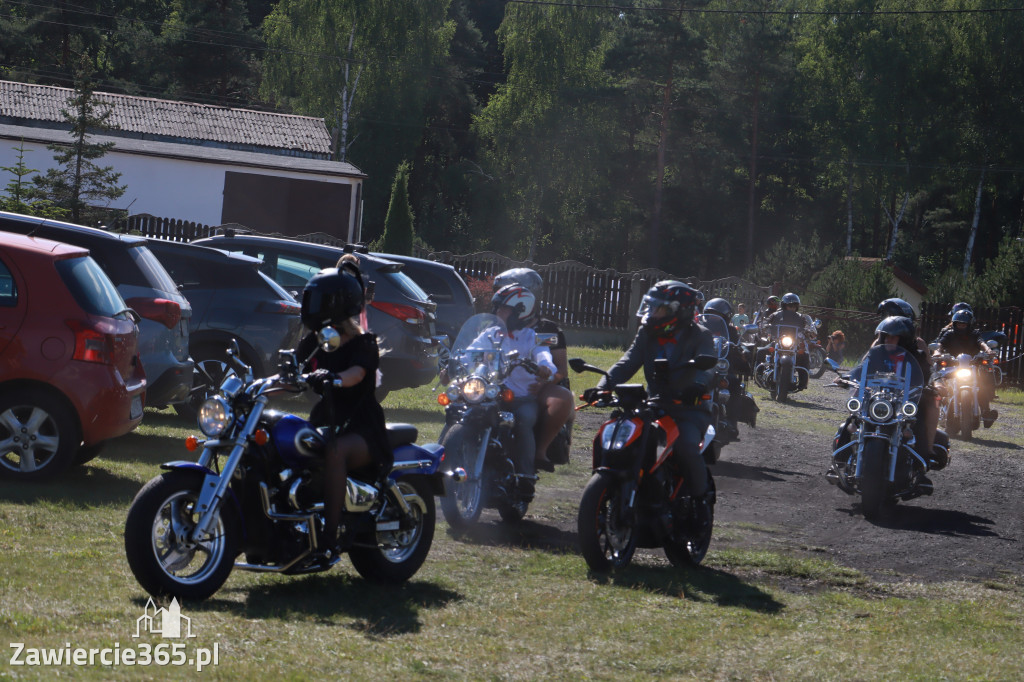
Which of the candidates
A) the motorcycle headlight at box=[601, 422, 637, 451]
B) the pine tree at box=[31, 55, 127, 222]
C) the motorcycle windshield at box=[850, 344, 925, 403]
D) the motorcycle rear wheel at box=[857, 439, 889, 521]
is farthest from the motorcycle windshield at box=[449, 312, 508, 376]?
Answer: the pine tree at box=[31, 55, 127, 222]

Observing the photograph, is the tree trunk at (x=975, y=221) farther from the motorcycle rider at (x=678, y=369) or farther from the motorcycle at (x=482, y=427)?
the motorcycle rider at (x=678, y=369)

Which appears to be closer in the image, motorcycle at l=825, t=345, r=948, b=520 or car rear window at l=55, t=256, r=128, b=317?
car rear window at l=55, t=256, r=128, b=317

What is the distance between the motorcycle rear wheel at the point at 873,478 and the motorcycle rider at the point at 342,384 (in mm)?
5410

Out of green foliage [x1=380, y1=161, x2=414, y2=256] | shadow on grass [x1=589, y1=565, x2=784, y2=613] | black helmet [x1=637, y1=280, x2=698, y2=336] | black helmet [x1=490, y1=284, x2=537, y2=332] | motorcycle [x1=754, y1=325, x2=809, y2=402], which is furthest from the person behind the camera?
green foliage [x1=380, y1=161, x2=414, y2=256]

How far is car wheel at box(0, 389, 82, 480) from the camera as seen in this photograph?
8.63m

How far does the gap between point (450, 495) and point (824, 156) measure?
190ft

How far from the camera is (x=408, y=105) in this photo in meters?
59.4

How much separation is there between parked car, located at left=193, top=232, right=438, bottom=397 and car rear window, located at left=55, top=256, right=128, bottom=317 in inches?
194

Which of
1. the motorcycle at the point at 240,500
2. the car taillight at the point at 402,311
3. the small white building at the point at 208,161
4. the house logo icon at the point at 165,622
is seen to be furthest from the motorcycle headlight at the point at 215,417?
the small white building at the point at 208,161

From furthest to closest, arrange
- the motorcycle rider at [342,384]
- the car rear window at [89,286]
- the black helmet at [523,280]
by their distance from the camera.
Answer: the black helmet at [523,280] < the car rear window at [89,286] < the motorcycle rider at [342,384]

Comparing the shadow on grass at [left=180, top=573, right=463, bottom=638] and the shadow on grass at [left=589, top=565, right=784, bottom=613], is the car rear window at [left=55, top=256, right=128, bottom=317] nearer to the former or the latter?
the shadow on grass at [left=180, top=573, right=463, bottom=638]

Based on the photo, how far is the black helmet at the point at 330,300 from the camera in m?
6.13

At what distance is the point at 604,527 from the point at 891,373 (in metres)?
4.34

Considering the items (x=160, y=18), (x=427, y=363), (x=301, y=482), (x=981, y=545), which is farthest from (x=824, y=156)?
(x=301, y=482)
